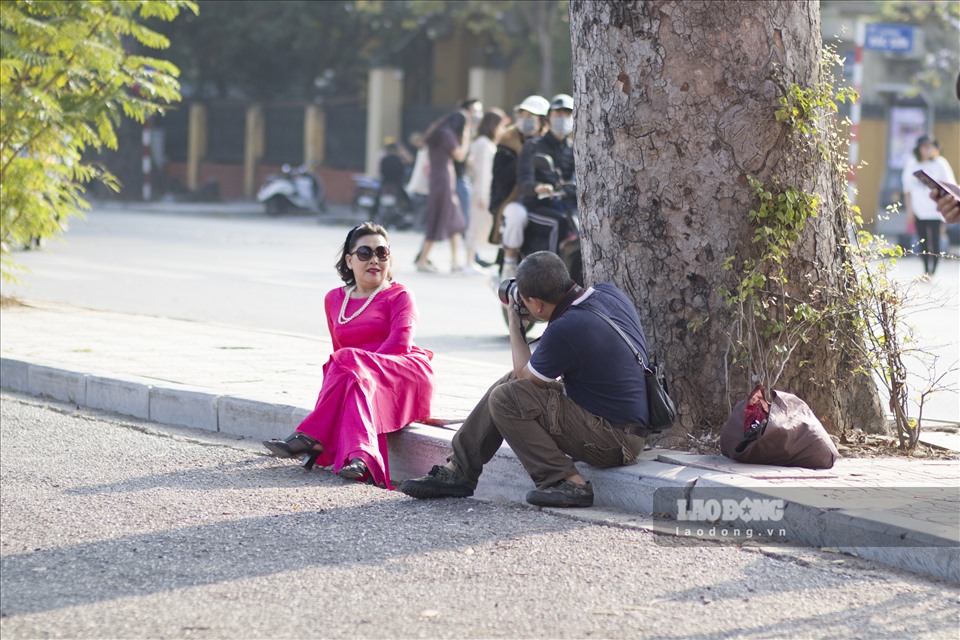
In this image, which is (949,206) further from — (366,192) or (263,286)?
(366,192)

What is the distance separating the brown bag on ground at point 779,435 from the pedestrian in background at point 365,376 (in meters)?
1.64

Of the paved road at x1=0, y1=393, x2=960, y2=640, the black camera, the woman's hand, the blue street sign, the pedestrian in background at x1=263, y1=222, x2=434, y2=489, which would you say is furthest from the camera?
the blue street sign

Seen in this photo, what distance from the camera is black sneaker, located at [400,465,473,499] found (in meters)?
5.97

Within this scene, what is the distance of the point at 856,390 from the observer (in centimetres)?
661

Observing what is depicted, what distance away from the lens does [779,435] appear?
5.76 m

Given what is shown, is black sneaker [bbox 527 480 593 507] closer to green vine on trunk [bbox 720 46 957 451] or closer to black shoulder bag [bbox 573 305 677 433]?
black shoulder bag [bbox 573 305 677 433]

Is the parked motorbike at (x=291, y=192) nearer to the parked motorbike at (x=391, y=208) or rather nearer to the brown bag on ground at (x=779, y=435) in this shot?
the parked motorbike at (x=391, y=208)

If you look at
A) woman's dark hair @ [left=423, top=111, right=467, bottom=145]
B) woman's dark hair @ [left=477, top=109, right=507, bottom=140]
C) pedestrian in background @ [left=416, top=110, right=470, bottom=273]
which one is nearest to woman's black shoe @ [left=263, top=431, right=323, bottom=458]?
woman's dark hair @ [left=477, top=109, right=507, bottom=140]

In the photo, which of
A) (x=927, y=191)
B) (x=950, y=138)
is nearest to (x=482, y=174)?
(x=927, y=191)

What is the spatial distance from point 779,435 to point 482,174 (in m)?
9.39

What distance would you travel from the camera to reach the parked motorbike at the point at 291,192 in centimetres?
2967

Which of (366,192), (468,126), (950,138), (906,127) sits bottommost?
(366,192)

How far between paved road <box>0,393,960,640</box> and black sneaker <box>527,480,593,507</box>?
0.09m

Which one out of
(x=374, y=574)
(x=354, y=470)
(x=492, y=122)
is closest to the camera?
(x=374, y=574)
